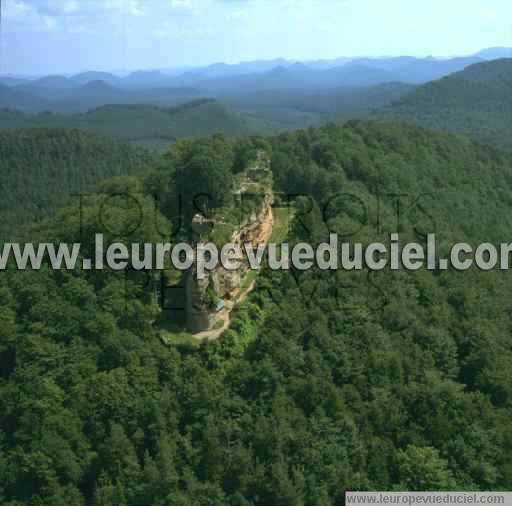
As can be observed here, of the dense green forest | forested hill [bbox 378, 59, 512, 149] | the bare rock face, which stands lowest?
the dense green forest

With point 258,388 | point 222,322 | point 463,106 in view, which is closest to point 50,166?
point 222,322

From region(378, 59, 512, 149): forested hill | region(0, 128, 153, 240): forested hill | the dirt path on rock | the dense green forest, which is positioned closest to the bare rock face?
the dirt path on rock

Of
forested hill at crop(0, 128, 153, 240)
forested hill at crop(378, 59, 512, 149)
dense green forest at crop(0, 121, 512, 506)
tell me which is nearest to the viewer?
dense green forest at crop(0, 121, 512, 506)

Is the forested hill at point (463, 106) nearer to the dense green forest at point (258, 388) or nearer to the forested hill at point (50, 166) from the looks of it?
the forested hill at point (50, 166)

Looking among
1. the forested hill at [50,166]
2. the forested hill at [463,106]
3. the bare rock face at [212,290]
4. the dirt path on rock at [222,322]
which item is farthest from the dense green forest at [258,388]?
the forested hill at [463,106]

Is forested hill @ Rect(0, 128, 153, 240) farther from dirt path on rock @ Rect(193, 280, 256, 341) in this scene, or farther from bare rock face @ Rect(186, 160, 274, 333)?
dirt path on rock @ Rect(193, 280, 256, 341)

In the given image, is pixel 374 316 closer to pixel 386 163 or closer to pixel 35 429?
pixel 35 429

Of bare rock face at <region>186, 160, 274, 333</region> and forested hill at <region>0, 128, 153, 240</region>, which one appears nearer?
bare rock face at <region>186, 160, 274, 333</region>

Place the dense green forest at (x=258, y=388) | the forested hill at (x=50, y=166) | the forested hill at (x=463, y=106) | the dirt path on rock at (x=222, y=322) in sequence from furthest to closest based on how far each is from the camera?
the forested hill at (x=463, y=106) → the forested hill at (x=50, y=166) → the dirt path on rock at (x=222, y=322) → the dense green forest at (x=258, y=388)
